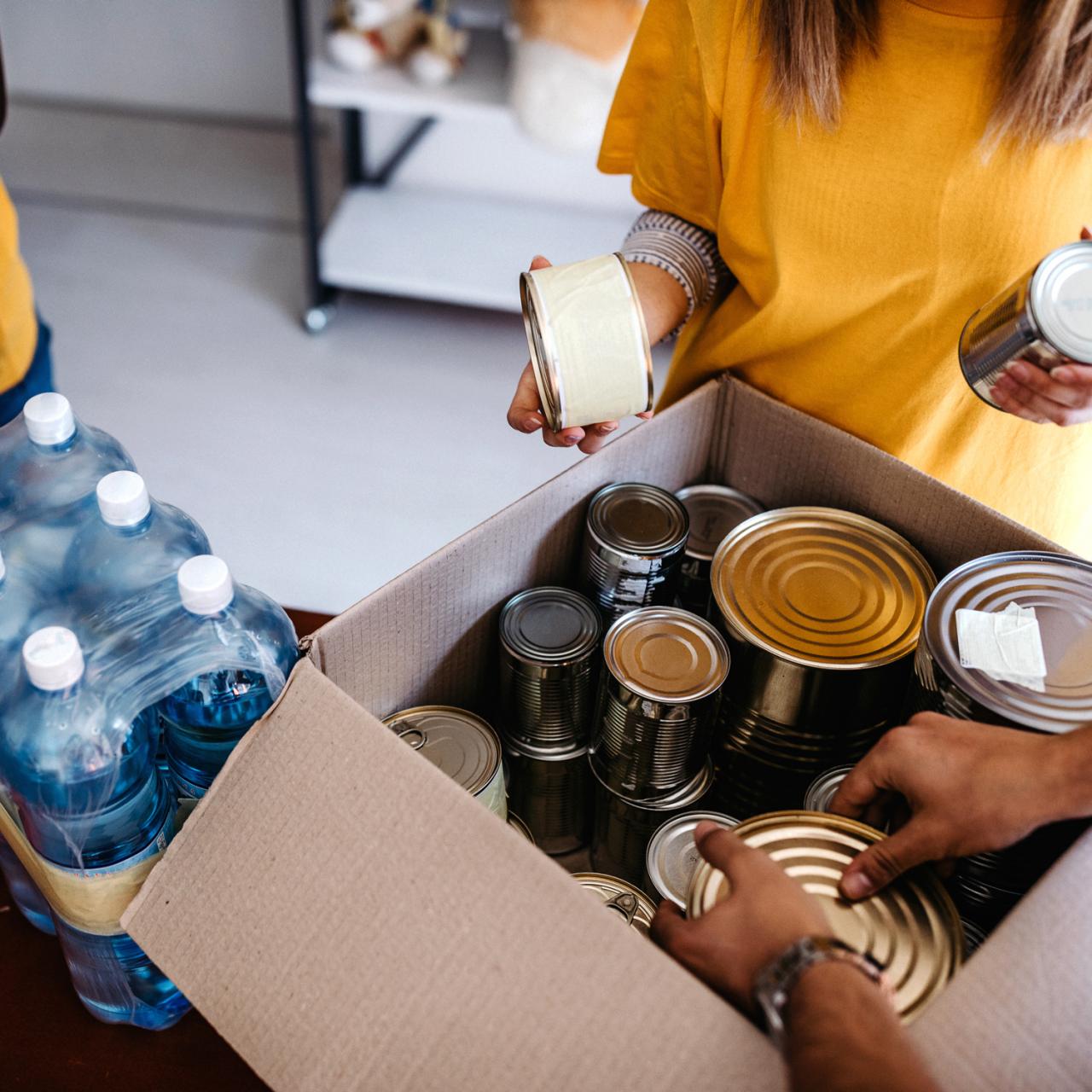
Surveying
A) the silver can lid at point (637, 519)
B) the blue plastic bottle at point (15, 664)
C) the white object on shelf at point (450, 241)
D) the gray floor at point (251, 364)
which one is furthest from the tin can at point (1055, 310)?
the white object on shelf at point (450, 241)

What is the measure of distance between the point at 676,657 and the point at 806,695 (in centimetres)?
12

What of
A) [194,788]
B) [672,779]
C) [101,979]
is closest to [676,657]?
[672,779]

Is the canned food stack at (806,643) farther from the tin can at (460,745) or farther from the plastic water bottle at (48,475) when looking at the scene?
the plastic water bottle at (48,475)

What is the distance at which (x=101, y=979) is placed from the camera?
830 millimetres

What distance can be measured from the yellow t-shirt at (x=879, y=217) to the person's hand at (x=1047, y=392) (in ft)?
0.48

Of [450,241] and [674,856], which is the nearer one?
[674,856]

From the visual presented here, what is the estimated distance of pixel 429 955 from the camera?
2.22ft

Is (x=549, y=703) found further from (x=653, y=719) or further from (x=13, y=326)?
(x=13, y=326)

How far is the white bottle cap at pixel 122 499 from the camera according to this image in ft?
2.58

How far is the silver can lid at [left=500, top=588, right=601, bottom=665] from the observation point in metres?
A: 0.94

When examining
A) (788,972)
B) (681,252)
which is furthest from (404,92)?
(788,972)

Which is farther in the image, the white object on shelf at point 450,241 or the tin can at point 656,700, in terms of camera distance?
the white object on shelf at point 450,241

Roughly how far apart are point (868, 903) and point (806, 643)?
26 centimetres

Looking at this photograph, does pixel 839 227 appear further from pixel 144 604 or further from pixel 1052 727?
pixel 144 604
